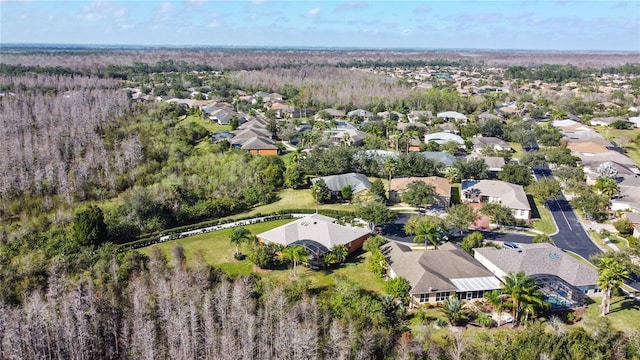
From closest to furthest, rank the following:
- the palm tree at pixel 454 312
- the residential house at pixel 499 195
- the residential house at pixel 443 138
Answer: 1. the palm tree at pixel 454 312
2. the residential house at pixel 499 195
3. the residential house at pixel 443 138

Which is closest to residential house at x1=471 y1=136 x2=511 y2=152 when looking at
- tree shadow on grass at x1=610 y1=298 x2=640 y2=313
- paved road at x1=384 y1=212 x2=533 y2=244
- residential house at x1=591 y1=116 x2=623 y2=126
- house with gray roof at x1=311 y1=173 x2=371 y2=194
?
house with gray roof at x1=311 y1=173 x2=371 y2=194

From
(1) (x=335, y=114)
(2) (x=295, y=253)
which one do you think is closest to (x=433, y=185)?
(2) (x=295, y=253)

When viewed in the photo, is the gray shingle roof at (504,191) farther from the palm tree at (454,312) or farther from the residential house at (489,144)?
the palm tree at (454,312)

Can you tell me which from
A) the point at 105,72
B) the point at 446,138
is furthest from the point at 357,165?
the point at 105,72

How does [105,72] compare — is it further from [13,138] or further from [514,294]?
[514,294]

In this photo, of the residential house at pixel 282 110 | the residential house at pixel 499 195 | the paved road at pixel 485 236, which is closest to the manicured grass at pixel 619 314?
the paved road at pixel 485 236

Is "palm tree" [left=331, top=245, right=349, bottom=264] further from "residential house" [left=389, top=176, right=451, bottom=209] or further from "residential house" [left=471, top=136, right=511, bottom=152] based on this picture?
"residential house" [left=471, top=136, right=511, bottom=152]
